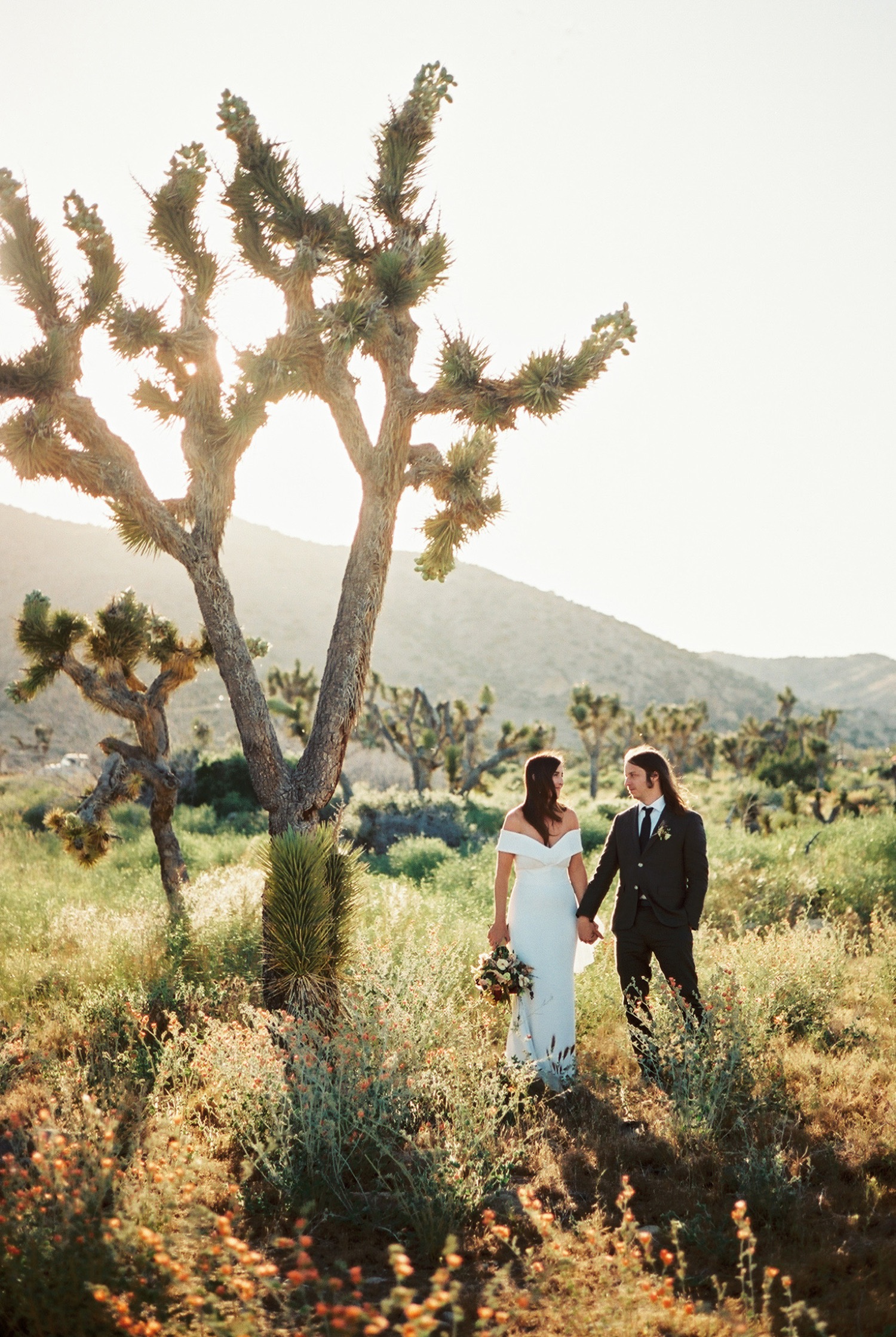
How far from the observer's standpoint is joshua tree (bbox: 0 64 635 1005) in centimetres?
668

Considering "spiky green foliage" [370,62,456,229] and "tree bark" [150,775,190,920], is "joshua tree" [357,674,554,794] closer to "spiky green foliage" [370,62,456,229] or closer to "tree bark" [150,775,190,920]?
"tree bark" [150,775,190,920]

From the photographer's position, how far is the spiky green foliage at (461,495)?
726 cm

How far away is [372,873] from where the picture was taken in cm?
1280

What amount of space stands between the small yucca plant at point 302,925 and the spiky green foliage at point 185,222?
4.64 meters

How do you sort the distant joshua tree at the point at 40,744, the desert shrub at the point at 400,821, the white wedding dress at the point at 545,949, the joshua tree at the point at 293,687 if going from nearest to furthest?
the white wedding dress at the point at 545,949
the desert shrub at the point at 400,821
the joshua tree at the point at 293,687
the distant joshua tree at the point at 40,744

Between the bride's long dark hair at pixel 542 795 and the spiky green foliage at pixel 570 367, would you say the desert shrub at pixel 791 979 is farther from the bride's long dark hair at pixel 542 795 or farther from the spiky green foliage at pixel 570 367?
the spiky green foliage at pixel 570 367

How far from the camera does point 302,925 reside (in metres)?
5.94

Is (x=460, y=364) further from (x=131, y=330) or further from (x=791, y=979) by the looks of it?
(x=791, y=979)

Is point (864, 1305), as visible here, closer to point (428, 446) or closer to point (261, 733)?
point (261, 733)

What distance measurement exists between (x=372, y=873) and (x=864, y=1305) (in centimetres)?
1011

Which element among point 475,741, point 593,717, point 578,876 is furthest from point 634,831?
point 593,717

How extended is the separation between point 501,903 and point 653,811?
1141mm

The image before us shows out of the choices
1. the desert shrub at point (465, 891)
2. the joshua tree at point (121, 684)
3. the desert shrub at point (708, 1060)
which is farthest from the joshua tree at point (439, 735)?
the desert shrub at point (708, 1060)

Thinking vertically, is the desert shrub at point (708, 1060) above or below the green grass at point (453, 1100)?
above
